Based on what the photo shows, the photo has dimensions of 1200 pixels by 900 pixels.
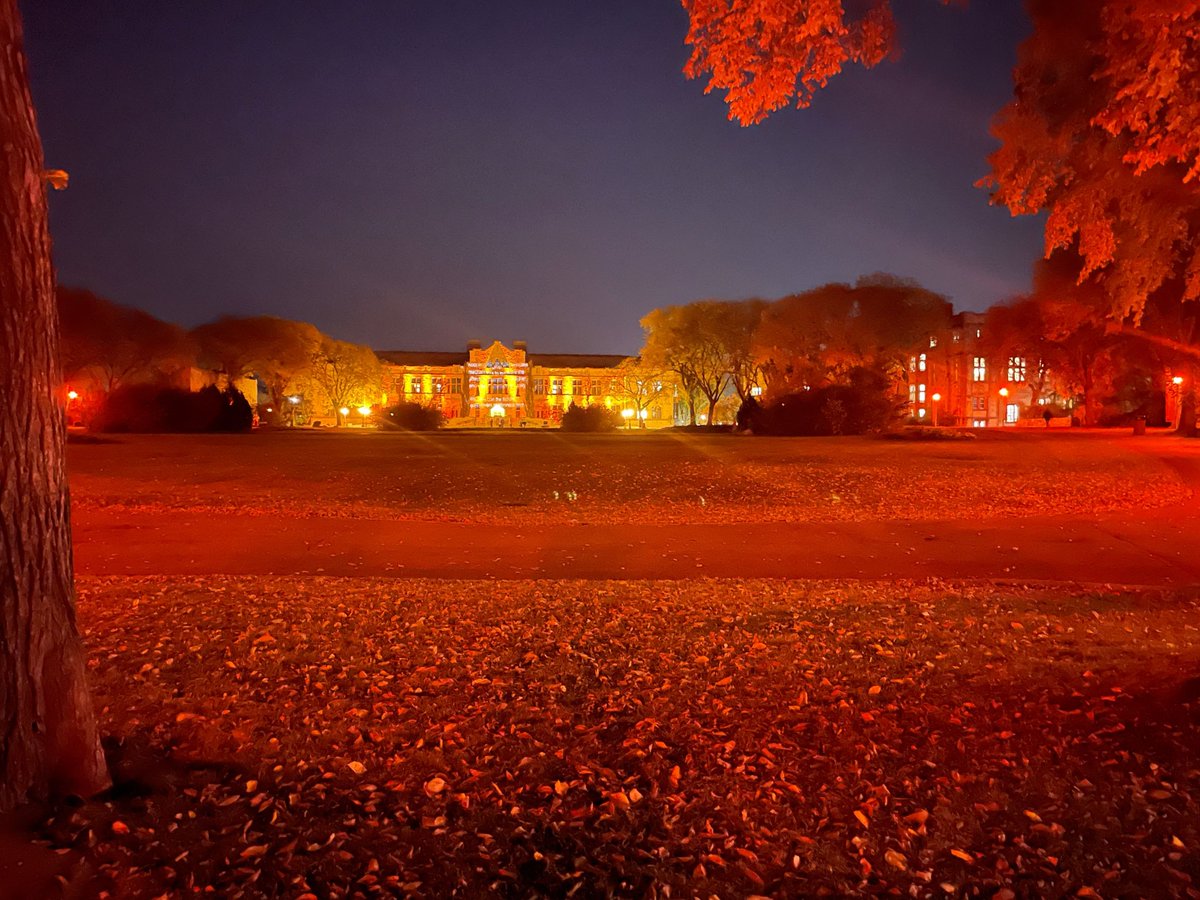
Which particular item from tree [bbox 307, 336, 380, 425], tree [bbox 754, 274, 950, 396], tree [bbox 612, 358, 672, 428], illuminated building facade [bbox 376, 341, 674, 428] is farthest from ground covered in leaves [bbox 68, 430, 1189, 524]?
illuminated building facade [bbox 376, 341, 674, 428]

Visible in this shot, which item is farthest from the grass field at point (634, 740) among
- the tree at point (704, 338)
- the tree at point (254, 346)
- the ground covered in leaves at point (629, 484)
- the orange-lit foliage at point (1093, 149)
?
the tree at point (254, 346)

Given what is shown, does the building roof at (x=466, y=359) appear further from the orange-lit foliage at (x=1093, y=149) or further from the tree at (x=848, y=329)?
the orange-lit foliage at (x=1093, y=149)

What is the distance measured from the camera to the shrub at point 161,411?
42.5 meters

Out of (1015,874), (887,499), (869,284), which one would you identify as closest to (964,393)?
(869,284)

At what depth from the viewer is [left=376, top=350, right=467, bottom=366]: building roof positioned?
124 meters

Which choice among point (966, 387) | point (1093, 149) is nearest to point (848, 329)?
point (966, 387)

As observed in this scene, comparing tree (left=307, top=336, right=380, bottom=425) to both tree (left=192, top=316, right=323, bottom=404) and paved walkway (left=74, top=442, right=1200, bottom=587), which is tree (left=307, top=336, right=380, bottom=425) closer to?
tree (left=192, top=316, right=323, bottom=404)

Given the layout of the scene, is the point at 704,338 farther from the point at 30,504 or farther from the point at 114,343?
Result: the point at 30,504

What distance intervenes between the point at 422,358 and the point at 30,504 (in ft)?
→ 417

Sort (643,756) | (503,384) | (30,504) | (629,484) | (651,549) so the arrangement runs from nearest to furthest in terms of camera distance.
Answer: (30,504), (643,756), (651,549), (629,484), (503,384)

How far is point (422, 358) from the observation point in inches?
4993

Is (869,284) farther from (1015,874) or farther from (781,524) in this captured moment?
(1015,874)

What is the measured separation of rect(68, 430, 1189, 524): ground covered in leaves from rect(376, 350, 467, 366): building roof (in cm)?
9741

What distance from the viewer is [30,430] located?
11.3 ft
